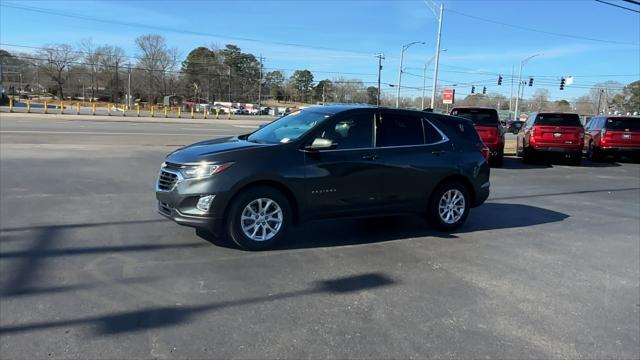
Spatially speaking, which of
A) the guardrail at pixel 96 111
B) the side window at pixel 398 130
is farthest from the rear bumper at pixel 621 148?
the guardrail at pixel 96 111

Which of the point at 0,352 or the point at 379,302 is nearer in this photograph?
the point at 0,352

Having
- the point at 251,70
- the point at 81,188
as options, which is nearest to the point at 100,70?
the point at 251,70

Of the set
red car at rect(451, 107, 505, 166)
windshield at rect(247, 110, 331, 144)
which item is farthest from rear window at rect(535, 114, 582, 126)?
windshield at rect(247, 110, 331, 144)

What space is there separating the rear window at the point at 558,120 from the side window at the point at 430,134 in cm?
1138

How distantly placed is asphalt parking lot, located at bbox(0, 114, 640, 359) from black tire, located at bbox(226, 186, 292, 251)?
0.50 ft

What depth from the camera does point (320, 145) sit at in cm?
614

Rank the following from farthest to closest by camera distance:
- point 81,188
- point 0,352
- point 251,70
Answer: point 251,70 < point 81,188 < point 0,352

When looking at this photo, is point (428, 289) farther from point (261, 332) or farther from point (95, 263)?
point (95, 263)

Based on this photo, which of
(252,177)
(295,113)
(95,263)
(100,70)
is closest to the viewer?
(95,263)

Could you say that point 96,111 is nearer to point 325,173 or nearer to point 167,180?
point 167,180

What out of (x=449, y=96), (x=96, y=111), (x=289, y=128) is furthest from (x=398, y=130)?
(x=96, y=111)

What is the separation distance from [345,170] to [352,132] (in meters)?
0.53

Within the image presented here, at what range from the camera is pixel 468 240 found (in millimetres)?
6918

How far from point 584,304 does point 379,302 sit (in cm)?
192
